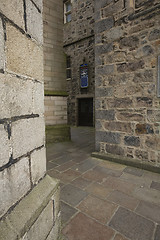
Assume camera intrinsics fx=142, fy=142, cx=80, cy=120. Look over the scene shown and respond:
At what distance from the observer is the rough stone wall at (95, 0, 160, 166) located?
278cm

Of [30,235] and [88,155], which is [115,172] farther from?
[30,235]

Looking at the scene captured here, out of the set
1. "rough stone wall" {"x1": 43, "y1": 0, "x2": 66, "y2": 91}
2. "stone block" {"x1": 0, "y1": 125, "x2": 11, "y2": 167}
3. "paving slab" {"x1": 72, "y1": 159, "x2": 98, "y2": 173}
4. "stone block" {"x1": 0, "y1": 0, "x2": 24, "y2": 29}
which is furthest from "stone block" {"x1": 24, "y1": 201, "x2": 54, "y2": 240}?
"rough stone wall" {"x1": 43, "y1": 0, "x2": 66, "y2": 91}

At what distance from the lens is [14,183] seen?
0.88 m

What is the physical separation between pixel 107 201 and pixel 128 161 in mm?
1337

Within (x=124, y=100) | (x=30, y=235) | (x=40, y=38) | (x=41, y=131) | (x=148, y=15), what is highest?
(x=148, y=15)

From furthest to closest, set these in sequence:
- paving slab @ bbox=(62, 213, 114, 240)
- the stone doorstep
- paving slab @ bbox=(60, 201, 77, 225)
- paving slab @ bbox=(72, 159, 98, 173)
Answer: paving slab @ bbox=(72, 159, 98, 173), paving slab @ bbox=(60, 201, 77, 225), paving slab @ bbox=(62, 213, 114, 240), the stone doorstep

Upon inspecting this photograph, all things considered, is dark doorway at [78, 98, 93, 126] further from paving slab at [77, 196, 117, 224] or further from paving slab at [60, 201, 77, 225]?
paving slab at [60, 201, 77, 225]

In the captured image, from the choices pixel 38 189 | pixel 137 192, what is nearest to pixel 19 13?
pixel 38 189

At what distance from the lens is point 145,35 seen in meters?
2.80

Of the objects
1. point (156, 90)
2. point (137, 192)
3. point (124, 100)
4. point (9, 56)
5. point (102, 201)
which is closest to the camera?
point (9, 56)

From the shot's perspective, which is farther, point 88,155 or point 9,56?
point 88,155

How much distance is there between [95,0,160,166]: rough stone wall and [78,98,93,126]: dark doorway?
567 cm

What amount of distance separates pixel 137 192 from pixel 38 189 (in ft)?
5.33

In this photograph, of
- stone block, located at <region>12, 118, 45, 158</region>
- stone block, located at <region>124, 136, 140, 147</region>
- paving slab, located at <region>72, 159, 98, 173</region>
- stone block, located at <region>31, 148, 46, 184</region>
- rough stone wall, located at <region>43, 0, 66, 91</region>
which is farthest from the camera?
rough stone wall, located at <region>43, 0, 66, 91</region>
